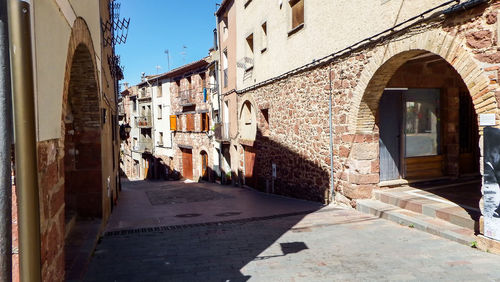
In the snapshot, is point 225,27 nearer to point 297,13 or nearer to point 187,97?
point 187,97

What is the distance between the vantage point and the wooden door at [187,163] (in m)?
26.0

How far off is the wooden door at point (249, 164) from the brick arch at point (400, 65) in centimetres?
772

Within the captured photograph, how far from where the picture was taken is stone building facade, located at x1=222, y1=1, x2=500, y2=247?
230 inches

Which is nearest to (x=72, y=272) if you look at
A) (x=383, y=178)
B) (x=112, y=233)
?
(x=112, y=233)

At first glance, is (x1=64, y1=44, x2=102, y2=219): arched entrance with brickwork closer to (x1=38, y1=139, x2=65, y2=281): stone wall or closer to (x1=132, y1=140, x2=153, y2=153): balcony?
(x1=38, y1=139, x2=65, y2=281): stone wall

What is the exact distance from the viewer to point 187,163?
26469 mm

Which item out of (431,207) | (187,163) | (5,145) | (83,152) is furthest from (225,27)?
(5,145)

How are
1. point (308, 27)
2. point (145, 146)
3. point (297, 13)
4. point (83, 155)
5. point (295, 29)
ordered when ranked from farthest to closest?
1. point (145, 146)
2. point (297, 13)
3. point (295, 29)
4. point (308, 27)
5. point (83, 155)

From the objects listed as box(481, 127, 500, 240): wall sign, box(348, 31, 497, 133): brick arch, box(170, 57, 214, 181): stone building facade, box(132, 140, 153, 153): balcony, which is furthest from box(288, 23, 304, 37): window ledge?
box(132, 140, 153, 153): balcony

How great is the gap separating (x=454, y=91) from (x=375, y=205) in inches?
143

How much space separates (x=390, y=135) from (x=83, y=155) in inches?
249

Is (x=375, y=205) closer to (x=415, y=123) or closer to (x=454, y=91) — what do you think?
(x=415, y=123)

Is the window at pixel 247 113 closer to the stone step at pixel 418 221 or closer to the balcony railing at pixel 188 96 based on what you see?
the stone step at pixel 418 221

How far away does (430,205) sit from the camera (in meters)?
6.20
